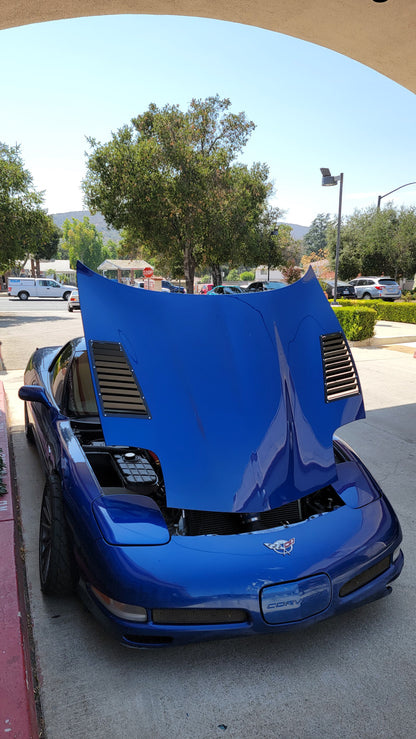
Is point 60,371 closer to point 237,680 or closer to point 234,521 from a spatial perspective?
point 234,521

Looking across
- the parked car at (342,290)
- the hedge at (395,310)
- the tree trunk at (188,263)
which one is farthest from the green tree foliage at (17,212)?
the parked car at (342,290)

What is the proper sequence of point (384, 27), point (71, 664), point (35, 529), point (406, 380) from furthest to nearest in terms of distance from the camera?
point (406, 380)
point (384, 27)
point (35, 529)
point (71, 664)

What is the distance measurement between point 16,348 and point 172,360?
11.0 metres

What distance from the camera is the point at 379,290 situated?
2945 cm

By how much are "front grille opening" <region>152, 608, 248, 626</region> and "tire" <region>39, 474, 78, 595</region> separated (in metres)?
0.65

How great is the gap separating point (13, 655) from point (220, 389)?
4.96 feet

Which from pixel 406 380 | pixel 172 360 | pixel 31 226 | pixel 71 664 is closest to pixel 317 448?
pixel 172 360

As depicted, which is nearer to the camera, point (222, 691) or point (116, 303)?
point (222, 691)

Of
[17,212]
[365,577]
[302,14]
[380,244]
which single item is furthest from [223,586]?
[380,244]

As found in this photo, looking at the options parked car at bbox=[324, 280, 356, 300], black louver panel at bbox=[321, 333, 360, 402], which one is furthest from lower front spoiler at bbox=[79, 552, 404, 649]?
parked car at bbox=[324, 280, 356, 300]

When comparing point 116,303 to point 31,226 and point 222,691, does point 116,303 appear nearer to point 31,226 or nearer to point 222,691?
point 222,691

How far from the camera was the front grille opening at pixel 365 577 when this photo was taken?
2.33 meters

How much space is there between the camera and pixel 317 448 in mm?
2680

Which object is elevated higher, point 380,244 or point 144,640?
point 380,244
